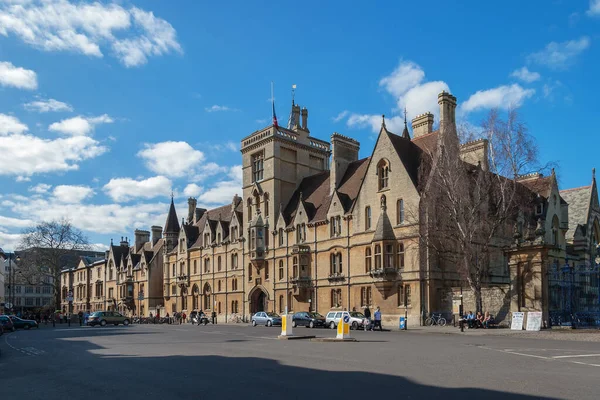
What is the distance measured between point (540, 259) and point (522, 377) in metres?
21.1

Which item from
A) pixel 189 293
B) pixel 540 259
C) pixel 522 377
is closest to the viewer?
pixel 522 377

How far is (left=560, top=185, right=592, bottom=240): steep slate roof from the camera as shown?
53.4 metres

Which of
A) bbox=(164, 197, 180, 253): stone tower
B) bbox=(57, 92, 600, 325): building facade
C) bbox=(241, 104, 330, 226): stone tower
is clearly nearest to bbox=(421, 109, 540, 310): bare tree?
bbox=(57, 92, 600, 325): building facade

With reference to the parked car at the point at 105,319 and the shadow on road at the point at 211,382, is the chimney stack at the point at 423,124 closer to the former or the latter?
the parked car at the point at 105,319

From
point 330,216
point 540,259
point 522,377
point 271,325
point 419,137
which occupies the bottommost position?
point 271,325

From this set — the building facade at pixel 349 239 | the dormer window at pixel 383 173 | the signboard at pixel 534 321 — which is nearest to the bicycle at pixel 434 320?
the building facade at pixel 349 239

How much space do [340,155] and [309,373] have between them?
43178 mm

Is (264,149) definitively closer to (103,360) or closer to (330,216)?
(330,216)

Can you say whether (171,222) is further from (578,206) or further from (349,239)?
(578,206)

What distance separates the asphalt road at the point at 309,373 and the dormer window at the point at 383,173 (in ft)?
86.9

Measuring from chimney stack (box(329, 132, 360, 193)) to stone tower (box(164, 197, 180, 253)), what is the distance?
30934mm

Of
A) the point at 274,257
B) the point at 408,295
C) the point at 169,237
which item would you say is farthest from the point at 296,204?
the point at 169,237

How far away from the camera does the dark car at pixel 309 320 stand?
44562mm

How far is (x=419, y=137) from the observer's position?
50938mm
